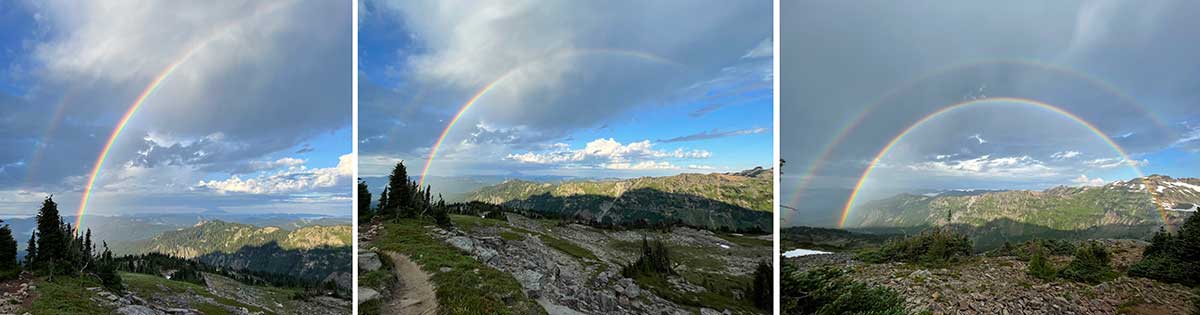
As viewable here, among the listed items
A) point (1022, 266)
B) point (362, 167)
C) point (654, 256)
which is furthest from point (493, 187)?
point (1022, 266)

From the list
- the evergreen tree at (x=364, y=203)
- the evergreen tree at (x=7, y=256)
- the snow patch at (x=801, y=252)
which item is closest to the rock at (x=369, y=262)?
the evergreen tree at (x=364, y=203)

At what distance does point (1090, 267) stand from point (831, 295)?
2.53 m

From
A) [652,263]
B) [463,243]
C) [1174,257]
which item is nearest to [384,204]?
[463,243]

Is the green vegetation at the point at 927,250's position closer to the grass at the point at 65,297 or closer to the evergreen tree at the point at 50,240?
the grass at the point at 65,297

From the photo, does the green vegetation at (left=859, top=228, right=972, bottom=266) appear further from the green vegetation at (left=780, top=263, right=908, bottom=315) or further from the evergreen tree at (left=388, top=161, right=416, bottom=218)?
the evergreen tree at (left=388, top=161, right=416, bottom=218)

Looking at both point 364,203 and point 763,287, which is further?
point 364,203

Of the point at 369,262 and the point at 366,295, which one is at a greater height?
the point at 369,262

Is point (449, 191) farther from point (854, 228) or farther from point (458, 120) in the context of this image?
point (854, 228)

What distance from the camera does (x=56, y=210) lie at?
6.05 metres

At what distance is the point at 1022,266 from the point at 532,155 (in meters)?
6.67

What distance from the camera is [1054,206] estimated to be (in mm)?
4855

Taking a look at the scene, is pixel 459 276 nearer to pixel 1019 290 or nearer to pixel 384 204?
pixel 384 204

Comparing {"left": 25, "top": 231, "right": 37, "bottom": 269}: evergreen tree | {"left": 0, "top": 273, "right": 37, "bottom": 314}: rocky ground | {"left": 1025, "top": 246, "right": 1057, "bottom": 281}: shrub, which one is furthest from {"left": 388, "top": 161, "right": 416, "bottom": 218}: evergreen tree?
{"left": 1025, "top": 246, "right": 1057, "bottom": 281}: shrub

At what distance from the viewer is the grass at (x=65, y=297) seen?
5207 millimetres
